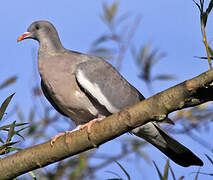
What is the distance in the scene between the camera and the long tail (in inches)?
92.8

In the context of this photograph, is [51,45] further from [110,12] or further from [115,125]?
[115,125]

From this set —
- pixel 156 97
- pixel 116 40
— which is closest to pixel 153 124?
pixel 116 40

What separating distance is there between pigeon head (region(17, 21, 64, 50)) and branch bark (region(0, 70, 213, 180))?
1077mm

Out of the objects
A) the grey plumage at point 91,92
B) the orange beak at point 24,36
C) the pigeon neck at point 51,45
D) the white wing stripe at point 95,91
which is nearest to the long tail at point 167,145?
the grey plumage at point 91,92

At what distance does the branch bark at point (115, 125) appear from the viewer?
1.53 metres

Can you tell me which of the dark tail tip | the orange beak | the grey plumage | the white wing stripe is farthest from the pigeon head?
the dark tail tip

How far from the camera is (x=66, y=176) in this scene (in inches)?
82.5

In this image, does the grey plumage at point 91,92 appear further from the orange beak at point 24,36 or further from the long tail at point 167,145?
the orange beak at point 24,36

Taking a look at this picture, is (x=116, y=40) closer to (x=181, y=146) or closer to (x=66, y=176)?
(x=181, y=146)

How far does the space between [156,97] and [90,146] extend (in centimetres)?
37

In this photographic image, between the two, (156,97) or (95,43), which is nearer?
(156,97)

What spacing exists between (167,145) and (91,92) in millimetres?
556

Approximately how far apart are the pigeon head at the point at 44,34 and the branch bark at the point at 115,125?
1.08m

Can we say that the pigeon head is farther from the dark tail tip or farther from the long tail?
the dark tail tip
